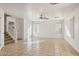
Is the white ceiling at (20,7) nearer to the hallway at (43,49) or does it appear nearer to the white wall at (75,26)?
the white wall at (75,26)

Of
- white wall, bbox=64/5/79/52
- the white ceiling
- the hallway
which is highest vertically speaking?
the white ceiling

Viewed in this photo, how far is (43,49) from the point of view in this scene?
2.62 meters

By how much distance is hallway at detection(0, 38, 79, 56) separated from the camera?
2.50 metres

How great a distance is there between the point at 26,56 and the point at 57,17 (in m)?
0.99

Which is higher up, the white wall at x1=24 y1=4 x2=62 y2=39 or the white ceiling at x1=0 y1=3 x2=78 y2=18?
the white ceiling at x1=0 y1=3 x2=78 y2=18

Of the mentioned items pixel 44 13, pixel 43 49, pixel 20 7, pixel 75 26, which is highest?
pixel 20 7

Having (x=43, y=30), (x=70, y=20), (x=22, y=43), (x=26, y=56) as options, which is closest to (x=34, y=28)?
(x=43, y=30)

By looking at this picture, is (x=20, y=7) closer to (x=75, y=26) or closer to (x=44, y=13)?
(x=44, y=13)

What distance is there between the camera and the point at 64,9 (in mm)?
2582

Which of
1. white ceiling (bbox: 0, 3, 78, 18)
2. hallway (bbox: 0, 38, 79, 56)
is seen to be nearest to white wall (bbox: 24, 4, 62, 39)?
white ceiling (bbox: 0, 3, 78, 18)

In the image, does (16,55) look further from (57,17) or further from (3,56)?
(57,17)

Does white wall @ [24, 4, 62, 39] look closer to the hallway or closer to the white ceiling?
the white ceiling

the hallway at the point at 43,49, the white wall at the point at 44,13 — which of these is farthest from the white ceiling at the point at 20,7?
the hallway at the point at 43,49

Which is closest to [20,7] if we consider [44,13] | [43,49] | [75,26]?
A: [44,13]
